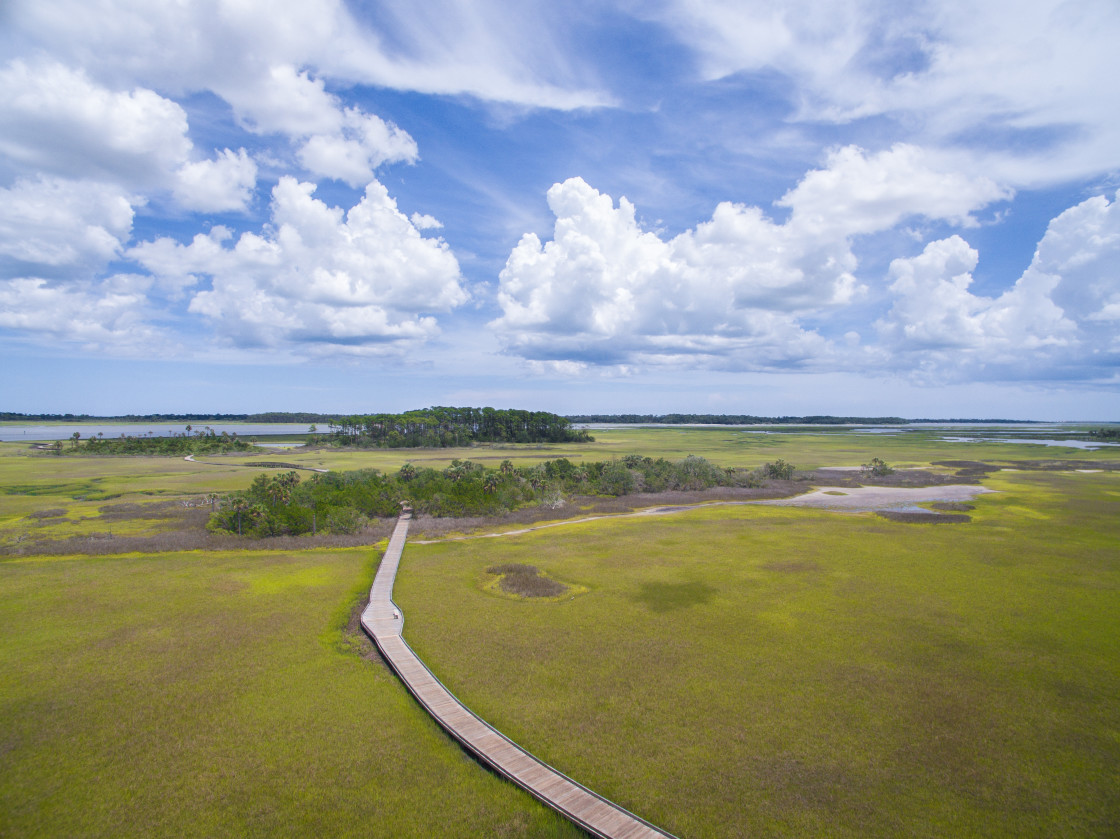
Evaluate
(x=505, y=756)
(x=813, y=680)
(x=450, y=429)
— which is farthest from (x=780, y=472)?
(x=450, y=429)

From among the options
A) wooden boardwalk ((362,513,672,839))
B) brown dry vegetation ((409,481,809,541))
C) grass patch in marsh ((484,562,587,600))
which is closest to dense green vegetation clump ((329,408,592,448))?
brown dry vegetation ((409,481,809,541))

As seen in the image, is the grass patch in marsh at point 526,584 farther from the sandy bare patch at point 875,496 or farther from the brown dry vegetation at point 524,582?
the sandy bare patch at point 875,496

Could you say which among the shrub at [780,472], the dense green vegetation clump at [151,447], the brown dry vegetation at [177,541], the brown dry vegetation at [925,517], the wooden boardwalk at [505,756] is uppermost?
the dense green vegetation clump at [151,447]

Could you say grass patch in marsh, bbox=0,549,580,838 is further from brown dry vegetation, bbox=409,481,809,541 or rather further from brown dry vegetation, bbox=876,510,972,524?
brown dry vegetation, bbox=876,510,972,524

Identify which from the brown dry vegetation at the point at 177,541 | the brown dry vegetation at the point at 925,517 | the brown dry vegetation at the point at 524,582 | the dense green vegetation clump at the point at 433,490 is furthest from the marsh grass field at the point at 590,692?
the brown dry vegetation at the point at 925,517

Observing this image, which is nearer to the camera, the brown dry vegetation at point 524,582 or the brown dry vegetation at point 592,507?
the brown dry vegetation at point 524,582

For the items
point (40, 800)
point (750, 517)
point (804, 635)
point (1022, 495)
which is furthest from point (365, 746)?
point (1022, 495)
